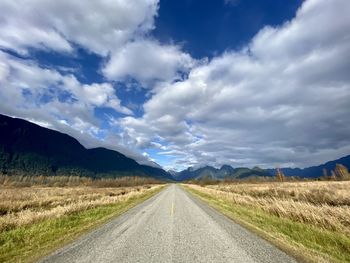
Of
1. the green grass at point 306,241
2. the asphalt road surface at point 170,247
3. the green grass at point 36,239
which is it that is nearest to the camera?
the asphalt road surface at point 170,247

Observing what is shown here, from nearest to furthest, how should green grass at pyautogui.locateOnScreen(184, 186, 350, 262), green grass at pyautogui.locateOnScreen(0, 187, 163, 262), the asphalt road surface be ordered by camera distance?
the asphalt road surface → green grass at pyautogui.locateOnScreen(184, 186, 350, 262) → green grass at pyautogui.locateOnScreen(0, 187, 163, 262)

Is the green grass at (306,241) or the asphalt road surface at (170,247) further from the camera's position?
the green grass at (306,241)

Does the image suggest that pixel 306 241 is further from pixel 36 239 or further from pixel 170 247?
pixel 36 239

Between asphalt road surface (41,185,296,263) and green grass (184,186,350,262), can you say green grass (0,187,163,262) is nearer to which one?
asphalt road surface (41,185,296,263)

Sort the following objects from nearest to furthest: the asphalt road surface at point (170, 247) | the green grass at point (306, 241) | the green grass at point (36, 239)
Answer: the asphalt road surface at point (170, 247), the green grass at point (306, 241), the green grass at point (36, 239)

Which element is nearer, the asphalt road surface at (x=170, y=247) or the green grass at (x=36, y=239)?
the asphalt road surface at (x=170, y=247)

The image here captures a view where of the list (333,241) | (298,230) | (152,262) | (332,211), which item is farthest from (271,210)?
(152,262)

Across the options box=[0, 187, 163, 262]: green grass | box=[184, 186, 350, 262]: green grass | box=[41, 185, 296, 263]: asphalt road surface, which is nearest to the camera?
box=[41, 185, 296, 263]: asphalt road surface

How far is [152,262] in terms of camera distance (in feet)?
22.6

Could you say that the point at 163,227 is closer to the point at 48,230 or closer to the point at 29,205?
the point at 48,230

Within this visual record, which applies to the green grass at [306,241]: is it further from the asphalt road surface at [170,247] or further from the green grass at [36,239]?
the green grass at [36,239]

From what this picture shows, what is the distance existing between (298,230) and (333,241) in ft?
7.49

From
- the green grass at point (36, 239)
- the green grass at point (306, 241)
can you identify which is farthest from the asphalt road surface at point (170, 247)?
the green grass at point (36, 239)

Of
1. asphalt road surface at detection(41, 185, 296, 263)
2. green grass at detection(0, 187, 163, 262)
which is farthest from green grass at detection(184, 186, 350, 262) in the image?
green grass at detection(0, 187, 163, 262)
